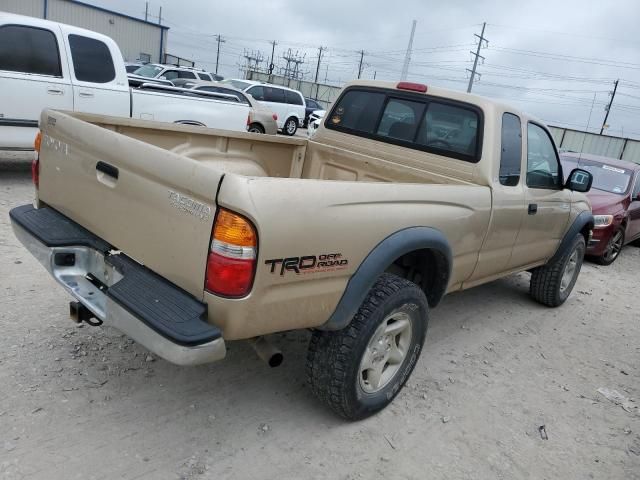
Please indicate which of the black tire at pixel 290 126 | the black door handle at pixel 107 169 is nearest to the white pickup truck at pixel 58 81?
the black door handle at pixel 107 169

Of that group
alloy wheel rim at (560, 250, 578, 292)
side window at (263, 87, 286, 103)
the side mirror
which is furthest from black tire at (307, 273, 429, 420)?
side window at (263, 87, 286, 103)

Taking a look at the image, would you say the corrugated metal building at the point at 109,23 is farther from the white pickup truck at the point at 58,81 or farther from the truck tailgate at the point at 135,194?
the truck tailgate at the point at 135,194

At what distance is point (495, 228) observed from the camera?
11.9ft

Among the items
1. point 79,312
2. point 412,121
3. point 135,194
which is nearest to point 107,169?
point 135,194

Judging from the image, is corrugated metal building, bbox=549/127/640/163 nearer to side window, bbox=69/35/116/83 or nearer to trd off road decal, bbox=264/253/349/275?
Answer: side window, bbox=69/35/116/83

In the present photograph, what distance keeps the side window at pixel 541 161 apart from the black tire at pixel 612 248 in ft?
12.3

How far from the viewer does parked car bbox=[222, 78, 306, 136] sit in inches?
731

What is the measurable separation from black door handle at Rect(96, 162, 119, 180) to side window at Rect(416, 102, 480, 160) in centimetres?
234

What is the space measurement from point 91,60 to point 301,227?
618 cm

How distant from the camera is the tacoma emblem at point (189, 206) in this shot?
6.65 feet

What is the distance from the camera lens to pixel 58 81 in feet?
21.5

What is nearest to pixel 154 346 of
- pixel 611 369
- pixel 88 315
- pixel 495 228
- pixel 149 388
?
pixel 88 315

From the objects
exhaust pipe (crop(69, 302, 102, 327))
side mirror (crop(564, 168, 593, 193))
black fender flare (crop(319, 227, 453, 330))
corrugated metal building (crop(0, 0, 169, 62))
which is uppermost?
corrugated metal building (crop(0, 0, 169, 62))

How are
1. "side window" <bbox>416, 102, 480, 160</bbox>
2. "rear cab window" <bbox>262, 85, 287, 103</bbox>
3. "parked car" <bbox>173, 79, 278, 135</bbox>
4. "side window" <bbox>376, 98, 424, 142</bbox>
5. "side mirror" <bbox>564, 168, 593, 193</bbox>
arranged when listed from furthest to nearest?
"rear cab window" <bbox>262, 85, 287, 103</bbox> → "parked car" <bbox>173, 79, 278, 135</bbox> → "side mirror" <bbox>564, 168, 593, 193</bbox> → "side window" <bbox>376, 98, 424, 142</bbox> → "side window" <bbox>416, 102, 480, 160</bbox>
